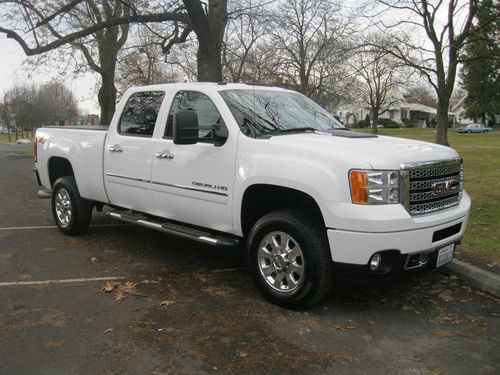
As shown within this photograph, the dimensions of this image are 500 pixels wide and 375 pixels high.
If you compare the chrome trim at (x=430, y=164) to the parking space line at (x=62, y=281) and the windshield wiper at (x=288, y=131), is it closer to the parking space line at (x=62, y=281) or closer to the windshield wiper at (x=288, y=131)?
the windshield wiper at (x=288, y=131)

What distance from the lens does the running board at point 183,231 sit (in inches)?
199

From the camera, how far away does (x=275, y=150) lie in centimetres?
462

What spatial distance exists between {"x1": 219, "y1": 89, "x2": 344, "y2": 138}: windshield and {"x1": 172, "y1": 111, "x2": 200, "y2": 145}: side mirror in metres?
0.44

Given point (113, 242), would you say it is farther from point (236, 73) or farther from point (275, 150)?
point (236, 73)

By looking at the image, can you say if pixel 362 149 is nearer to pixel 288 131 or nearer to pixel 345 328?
pixel 288 131

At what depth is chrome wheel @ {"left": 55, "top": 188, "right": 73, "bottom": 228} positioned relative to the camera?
7.35 meters

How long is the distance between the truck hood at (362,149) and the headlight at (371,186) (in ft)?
0.24

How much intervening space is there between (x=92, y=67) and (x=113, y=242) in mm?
17727

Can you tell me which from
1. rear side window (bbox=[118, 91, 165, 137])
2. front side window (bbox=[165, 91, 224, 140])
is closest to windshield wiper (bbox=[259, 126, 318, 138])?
front side window (bbox=[165, 91, 224, 140])

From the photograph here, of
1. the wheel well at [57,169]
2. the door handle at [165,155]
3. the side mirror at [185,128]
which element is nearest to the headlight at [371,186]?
the side mirror at [185,128]

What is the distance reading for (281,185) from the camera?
4.52 meters

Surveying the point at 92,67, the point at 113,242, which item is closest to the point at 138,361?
the point at 113,242

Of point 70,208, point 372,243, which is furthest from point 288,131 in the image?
point 70,208

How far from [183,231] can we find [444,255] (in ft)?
8.33
